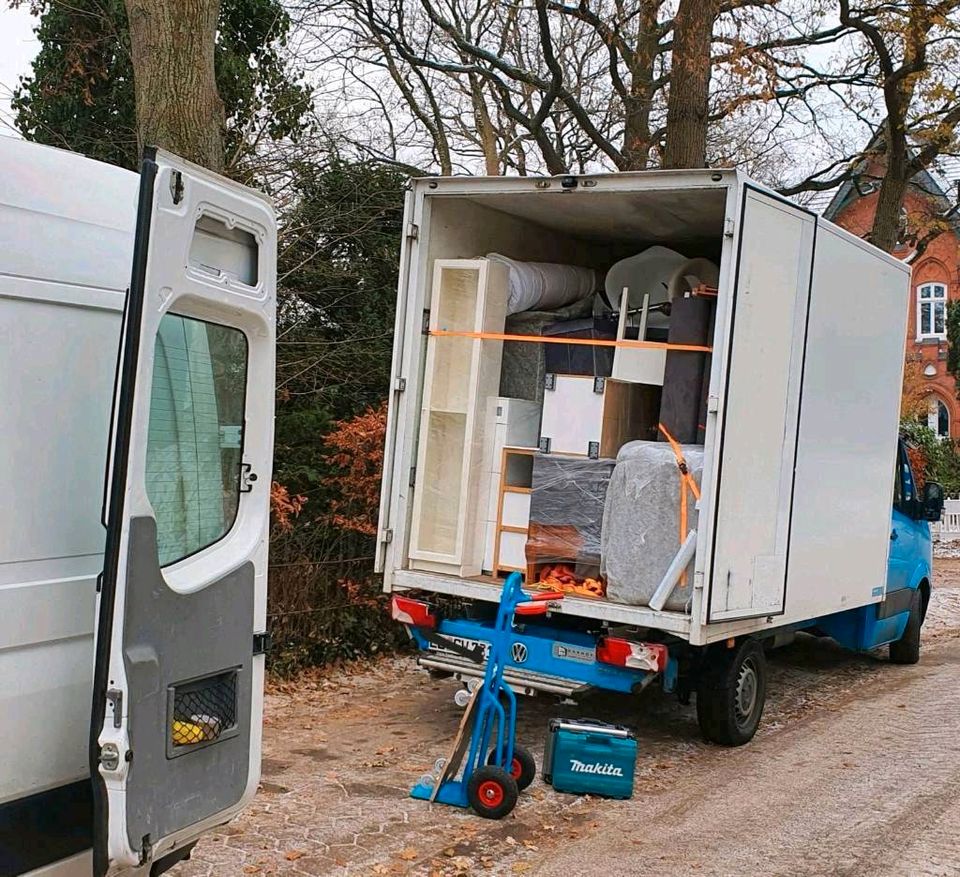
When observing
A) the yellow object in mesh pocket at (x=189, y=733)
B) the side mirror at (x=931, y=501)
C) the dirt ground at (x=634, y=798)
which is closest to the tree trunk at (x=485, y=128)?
the side mirror at (x=931, y=501)

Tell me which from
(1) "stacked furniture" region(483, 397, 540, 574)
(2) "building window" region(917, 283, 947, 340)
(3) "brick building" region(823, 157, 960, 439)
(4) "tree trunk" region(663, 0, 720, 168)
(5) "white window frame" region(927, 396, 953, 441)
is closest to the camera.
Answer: (1) "stacked furniture" region(483, 397, 540, 574)

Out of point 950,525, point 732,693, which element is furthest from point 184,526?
point 950,525

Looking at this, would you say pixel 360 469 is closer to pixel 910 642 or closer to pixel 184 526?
pixel 910 642

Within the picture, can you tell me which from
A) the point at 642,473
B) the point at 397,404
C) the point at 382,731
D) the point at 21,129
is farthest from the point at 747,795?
the point at 21,129

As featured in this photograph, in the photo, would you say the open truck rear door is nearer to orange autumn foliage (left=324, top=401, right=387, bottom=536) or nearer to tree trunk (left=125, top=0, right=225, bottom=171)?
tree trunk (left=125, top=0, right=225, bottom=171)

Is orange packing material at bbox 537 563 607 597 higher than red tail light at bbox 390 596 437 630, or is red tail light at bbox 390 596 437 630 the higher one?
orange packing material at bbox 537 563 607 597

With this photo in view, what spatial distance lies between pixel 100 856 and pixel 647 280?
5.92 m

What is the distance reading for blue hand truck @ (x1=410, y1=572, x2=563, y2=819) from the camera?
18.5ft

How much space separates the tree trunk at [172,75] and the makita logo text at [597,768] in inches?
163

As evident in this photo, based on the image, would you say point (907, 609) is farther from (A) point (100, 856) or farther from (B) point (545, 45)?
(A) point (100, 856)

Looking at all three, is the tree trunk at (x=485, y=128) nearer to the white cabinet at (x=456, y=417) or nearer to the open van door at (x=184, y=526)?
the white cabinet at (x=456, y=417)

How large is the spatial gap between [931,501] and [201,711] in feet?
27.7

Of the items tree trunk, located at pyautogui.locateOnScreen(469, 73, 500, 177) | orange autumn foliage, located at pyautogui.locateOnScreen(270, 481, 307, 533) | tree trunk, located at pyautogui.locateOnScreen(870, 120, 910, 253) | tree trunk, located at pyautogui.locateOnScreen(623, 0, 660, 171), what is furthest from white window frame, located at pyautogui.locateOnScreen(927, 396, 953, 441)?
orange autumn foliage, located at pyautogui.locateOnScreen(270, 481, 307, 533)

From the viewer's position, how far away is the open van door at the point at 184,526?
3.08 m
